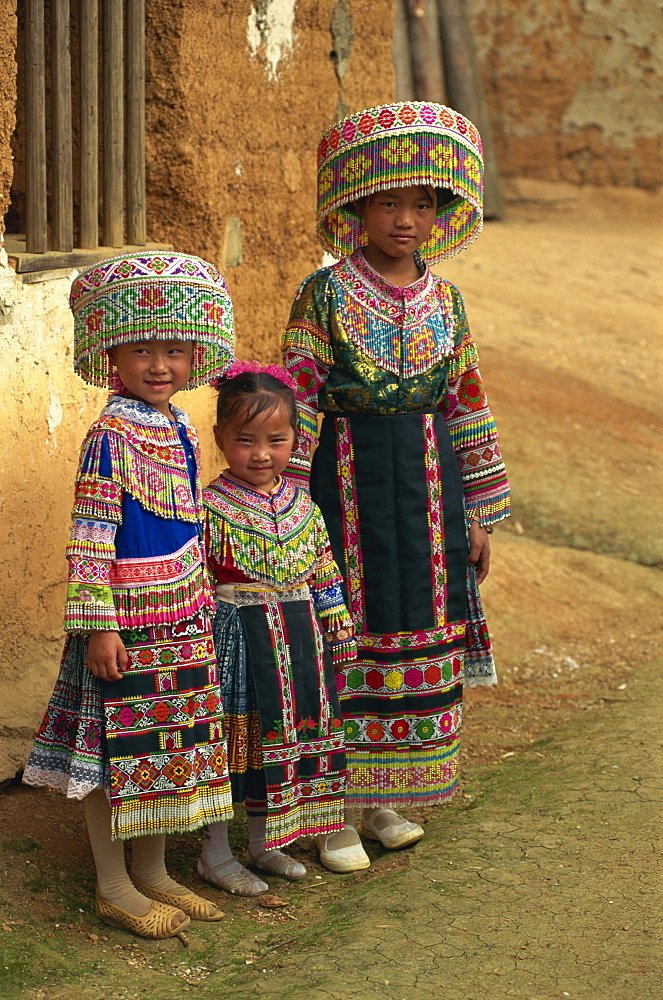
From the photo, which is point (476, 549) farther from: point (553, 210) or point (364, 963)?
point (553, 210)

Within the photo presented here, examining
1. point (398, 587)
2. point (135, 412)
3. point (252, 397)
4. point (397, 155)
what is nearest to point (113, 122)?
point (397, 155)

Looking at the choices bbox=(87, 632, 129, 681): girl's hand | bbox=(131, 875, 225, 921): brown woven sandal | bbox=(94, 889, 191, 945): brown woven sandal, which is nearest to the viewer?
bbox=(87, 632, 129, 681): girl's hand

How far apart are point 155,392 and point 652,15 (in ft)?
35.0

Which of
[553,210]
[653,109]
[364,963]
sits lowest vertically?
[364,963]

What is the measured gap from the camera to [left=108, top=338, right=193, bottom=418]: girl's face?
2.90 m

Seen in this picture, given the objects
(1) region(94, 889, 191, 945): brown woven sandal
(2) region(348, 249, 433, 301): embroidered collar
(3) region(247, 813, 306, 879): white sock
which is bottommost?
(1) region(94, 889, 191, 945): brown woven sandal

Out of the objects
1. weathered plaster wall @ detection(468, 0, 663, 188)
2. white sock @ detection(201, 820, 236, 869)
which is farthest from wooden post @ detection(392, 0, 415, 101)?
white sock @ detection(201, 820, 236, 869)

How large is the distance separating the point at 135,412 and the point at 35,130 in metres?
1.27

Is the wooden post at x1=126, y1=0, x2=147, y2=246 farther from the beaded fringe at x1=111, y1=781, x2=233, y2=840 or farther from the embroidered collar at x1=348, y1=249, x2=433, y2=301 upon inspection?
the beaded fringe at x1=111, y1=781, x2=233, y2=840

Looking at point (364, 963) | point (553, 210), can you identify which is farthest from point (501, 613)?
point (553, 210)

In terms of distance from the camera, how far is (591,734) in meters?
4.32

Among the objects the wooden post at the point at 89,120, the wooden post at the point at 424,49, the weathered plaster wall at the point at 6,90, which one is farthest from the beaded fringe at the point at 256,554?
the wooden post at the point at 424,49

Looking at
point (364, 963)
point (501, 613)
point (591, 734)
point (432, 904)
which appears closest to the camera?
point (364, 963)

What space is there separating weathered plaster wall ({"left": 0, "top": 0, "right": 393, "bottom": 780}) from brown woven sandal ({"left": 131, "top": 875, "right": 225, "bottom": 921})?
0.65m
